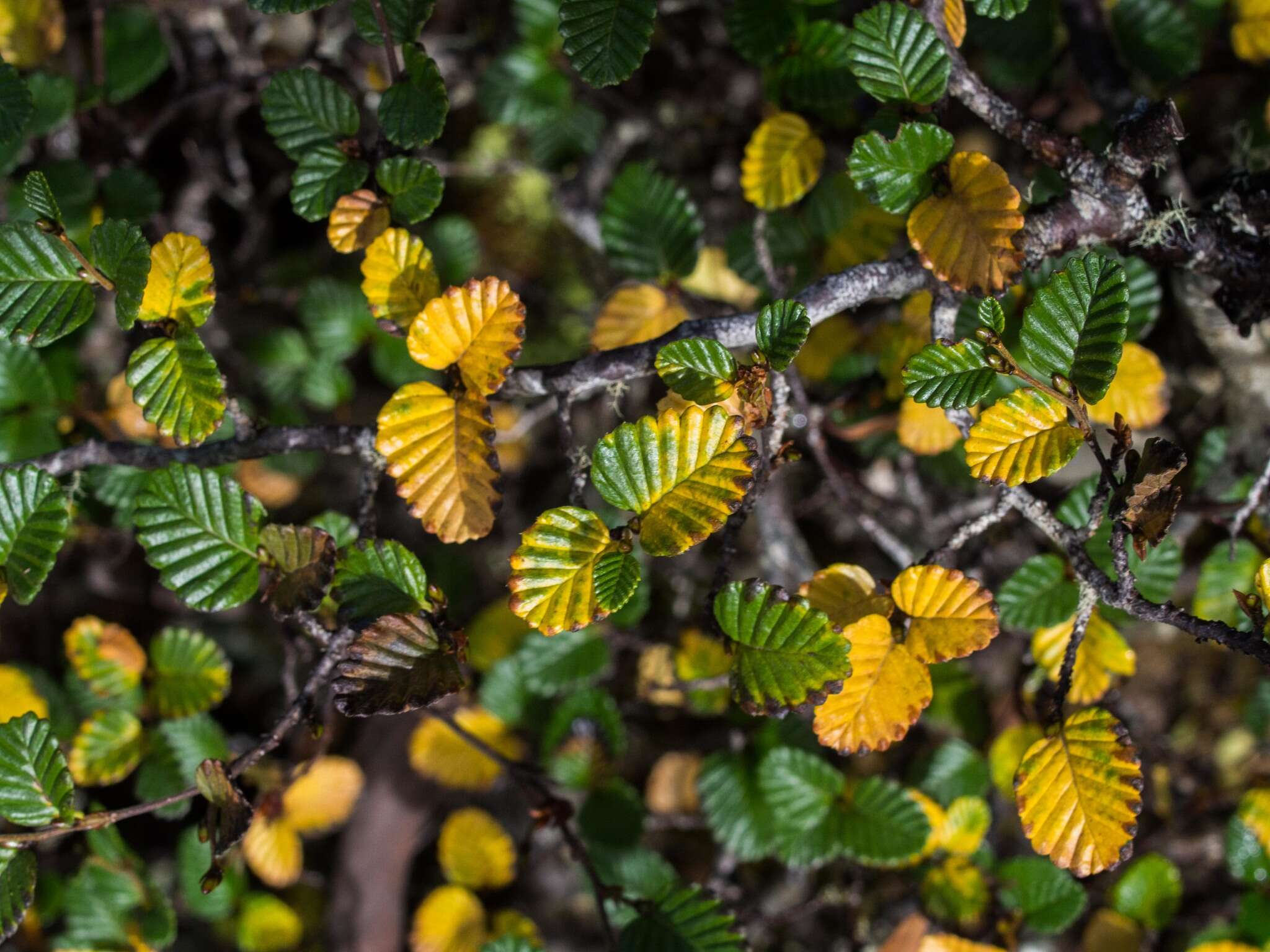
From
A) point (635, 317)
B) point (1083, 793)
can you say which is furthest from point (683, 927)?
point (635, 317)

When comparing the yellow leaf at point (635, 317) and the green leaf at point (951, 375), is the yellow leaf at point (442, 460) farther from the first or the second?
the green leaf at point (951, 375)

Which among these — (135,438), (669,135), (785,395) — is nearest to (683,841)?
(785,395)

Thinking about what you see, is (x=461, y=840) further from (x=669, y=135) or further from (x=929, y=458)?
(x=669, y=135)

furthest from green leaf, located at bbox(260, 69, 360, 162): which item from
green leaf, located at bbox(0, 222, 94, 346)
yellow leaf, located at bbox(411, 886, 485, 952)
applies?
yellow leaf, located at bbox(411, 886, 485, 952)

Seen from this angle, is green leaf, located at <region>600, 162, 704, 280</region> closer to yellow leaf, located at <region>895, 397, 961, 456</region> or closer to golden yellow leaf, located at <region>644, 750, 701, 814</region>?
yellow leaf, located at <region>895, 397, 961, 456</region>

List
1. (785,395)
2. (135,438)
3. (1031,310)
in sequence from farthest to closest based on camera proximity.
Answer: (135,438), (785,395), (1031,310)

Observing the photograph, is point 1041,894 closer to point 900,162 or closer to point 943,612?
point 943,612

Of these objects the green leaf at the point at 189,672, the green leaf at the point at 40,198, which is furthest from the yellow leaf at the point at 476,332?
the green leaf at the point at 189,672
